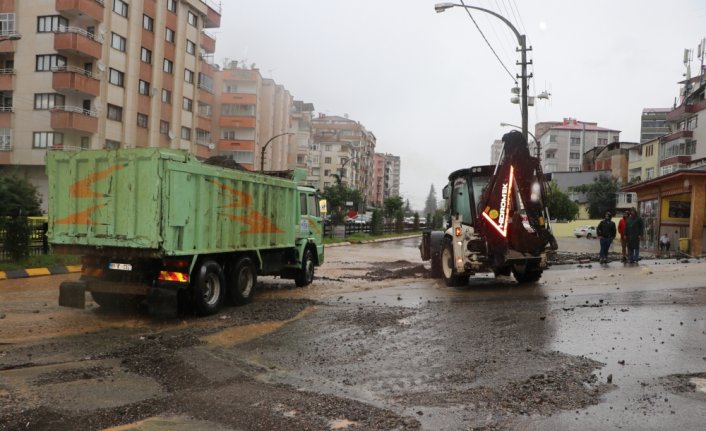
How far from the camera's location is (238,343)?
719 centimetres

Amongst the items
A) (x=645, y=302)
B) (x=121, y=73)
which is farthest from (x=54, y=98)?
(x=645, y=302)

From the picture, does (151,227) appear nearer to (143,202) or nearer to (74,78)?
(143,202)

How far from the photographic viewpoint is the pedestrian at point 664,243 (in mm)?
24641

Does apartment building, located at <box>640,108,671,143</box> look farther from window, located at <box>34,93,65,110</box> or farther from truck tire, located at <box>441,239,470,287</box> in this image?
truck tire, located at <box>441,239,470,287</box>

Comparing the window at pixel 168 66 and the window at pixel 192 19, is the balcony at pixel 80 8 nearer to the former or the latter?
the window at pixel 168 66

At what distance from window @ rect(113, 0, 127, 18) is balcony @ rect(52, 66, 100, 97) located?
541cm

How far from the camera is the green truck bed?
8.10 m

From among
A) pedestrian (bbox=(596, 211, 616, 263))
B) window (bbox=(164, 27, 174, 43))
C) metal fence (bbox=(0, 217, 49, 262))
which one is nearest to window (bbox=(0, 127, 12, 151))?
window (bbox=(164, 27, 174, 43))

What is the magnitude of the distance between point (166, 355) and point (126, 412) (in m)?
1.88

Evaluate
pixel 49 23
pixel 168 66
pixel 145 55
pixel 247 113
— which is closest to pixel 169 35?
pixel 168 66

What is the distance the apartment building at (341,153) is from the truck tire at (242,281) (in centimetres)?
8961

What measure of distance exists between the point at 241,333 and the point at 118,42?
37.8 meters

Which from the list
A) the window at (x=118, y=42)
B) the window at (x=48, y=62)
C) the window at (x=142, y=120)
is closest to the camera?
the window at (x=48, y=62)

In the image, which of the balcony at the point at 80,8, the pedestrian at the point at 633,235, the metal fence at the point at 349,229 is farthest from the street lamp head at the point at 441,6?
the balcony at the point at 80,8
